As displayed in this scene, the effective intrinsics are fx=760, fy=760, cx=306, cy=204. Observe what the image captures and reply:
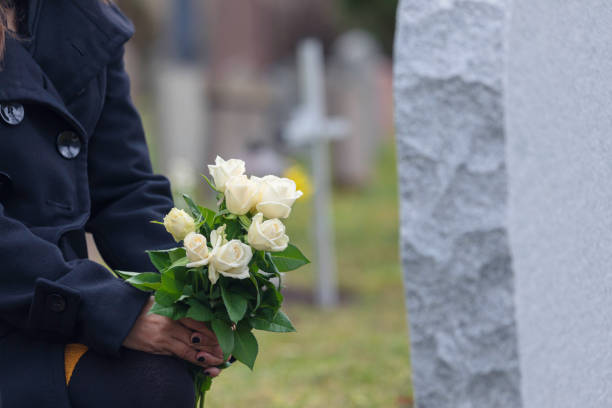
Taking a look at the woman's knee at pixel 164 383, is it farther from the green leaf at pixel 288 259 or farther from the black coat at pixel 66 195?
the green leaf at pixel 288 259

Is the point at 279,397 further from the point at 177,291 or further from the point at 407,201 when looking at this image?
the point at 177,291

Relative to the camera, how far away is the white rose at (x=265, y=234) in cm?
143

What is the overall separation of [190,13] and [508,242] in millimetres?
15720

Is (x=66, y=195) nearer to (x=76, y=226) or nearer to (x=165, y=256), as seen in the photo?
(x=76, y=226)

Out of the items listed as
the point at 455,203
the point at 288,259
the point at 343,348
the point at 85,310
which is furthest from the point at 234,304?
the point at 343,348

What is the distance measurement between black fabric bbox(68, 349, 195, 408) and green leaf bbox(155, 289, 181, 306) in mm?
139

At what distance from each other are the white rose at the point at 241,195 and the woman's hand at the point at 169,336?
0.80 feet

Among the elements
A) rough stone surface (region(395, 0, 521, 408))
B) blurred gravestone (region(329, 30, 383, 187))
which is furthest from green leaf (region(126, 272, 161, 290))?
blurred gravestone (region(329, 30, 383, 187))

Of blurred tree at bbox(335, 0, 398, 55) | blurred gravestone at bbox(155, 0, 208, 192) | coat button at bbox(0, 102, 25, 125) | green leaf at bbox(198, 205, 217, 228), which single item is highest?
blurred tree at bbox(335, 0, 398, 55)

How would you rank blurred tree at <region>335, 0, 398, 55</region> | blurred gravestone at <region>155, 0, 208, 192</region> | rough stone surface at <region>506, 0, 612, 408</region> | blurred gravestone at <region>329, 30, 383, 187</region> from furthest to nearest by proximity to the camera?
blurred tree at <region>335, 0, 398, 55</region>, blurred gravestone at <region>329, 30, 383, 187</region>, blurred gravestone at <region>155, 0, 208, 192</region>, rough stone surface at <region>506, 0, 612, 408</region>

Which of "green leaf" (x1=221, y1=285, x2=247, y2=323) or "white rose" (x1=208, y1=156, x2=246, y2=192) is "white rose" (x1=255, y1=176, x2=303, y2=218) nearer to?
"white rose" (x1=208, y1=156, x2=246, y2=192)

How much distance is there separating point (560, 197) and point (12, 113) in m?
1.26

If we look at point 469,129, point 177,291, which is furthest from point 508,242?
point 177,291

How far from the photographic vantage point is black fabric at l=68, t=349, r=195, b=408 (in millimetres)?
1504
